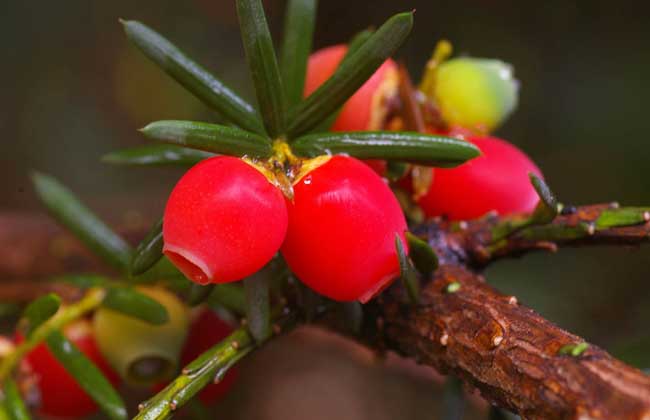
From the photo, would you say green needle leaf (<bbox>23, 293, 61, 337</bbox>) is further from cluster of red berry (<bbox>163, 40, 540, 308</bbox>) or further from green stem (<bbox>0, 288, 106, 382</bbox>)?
cluster of red berry (<bbox>163, 40, 540, 308</bbox>)

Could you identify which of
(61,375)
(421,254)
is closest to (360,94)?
(421,254)

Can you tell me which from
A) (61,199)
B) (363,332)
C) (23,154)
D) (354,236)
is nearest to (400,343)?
(363,332)

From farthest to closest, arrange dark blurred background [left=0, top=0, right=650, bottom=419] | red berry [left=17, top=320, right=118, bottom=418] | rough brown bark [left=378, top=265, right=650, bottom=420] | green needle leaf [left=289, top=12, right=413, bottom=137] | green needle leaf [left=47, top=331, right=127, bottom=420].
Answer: dark blurred background [left=0, top=0, right=650, bottom=419] < red berry [left=17, top=320, right=118, bottom=418] < green needle leaf [left=47, top=331, right=127, bottom=420] < green needle leaf [left=289, top=12, right=413, bottom=137] < rough brown bark [left=378, top=265, right=650, bottom=420]

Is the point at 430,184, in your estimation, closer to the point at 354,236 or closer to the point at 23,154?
the point at 354,236

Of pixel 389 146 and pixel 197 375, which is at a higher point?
pixel 389 146

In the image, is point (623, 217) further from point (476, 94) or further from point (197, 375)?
point (197, 375)

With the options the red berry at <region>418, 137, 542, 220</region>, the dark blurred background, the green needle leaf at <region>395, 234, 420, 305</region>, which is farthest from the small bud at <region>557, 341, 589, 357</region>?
the dark blurred background
